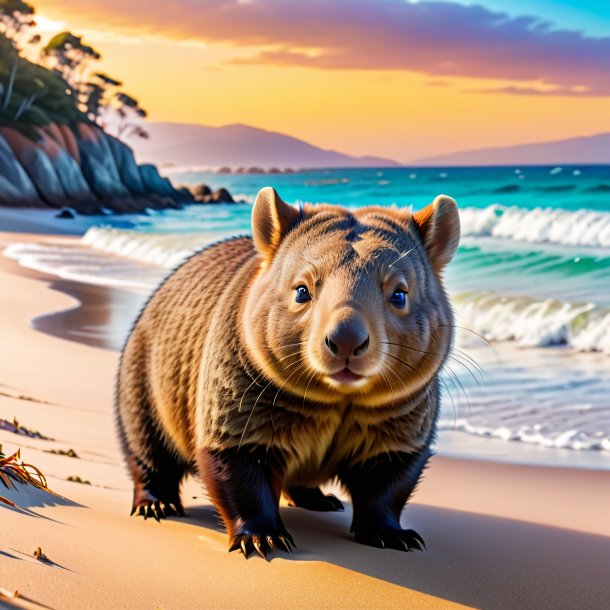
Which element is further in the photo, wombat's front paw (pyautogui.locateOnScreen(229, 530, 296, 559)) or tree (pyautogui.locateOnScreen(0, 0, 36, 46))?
tree (pyautogui.locateOnScreen(0, 0, 36, 46))

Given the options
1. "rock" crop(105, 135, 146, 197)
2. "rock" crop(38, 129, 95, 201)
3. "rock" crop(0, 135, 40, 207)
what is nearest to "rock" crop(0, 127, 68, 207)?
"rock" crop(38, 129, 95, 201)

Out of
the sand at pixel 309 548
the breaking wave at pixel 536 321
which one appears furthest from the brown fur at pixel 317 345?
the breaking wave at pixel 536 321

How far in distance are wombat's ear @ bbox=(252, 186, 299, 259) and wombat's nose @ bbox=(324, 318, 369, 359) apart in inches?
31.1

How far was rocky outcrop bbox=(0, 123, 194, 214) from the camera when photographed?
34125mm

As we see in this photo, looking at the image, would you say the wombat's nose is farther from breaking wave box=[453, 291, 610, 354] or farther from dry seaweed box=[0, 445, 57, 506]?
breaking wave box=[453, 291, 610, 354]

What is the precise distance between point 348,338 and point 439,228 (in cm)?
93

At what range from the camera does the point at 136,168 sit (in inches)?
1687

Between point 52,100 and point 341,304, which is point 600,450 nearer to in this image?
point 341,304

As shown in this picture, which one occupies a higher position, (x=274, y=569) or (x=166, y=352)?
(x=166, y=352)

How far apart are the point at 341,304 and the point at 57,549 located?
1.26 m

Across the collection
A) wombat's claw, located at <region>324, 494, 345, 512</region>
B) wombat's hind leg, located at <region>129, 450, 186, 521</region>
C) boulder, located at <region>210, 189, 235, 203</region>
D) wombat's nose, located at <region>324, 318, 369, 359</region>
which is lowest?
boulder, located at <region>210, 189, 235, 203</region>

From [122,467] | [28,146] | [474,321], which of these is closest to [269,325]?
[122,467]

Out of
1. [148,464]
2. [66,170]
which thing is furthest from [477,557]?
[66,170]

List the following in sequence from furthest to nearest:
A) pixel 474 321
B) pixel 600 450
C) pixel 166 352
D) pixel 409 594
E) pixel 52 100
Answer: pixel 52 100 → pixel 474 321 → pixel 600 450 → pixel 166 352 → pixel 409 594
